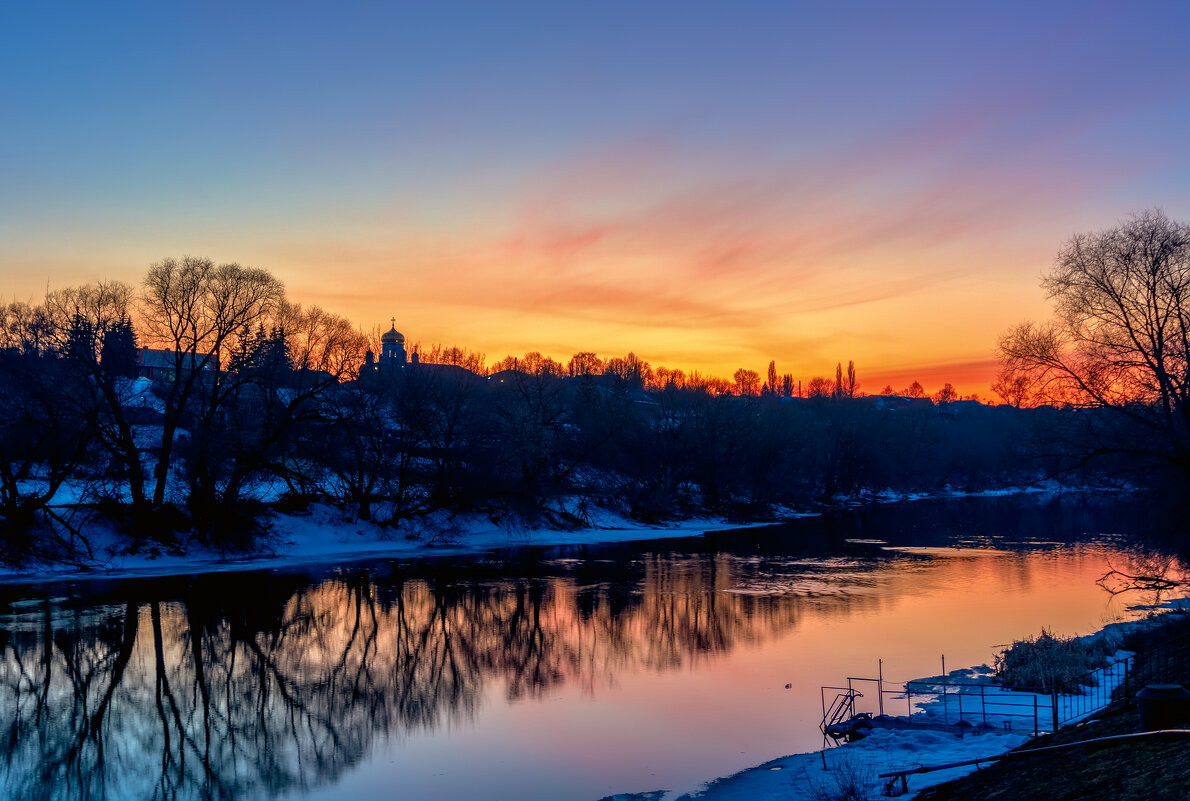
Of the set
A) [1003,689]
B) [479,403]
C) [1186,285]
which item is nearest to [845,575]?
[1186,285]

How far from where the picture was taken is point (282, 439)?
54219 mm

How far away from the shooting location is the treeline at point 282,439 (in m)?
44.4

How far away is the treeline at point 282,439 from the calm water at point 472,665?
26.9 feet

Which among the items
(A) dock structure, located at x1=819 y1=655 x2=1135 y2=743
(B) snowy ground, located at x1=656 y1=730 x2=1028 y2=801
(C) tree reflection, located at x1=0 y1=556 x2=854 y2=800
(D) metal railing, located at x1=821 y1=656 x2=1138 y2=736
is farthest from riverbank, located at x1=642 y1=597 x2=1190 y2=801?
(C) tree reflection, located at x1=0 y1=556 x2=854 y2=800

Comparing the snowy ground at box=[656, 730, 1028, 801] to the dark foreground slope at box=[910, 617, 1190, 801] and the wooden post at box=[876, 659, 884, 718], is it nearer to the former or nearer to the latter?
the dark foreground slope at box=[910, 617, 1190, 801]

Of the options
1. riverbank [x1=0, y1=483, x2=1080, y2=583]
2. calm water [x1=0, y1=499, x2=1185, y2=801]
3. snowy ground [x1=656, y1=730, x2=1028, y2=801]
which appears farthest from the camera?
riverbank [x1=0, y1=483, x2=1080, y2=583]

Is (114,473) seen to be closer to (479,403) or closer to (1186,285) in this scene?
(479,403)

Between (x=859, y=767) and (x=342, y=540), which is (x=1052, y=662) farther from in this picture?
(x=342, y=540)

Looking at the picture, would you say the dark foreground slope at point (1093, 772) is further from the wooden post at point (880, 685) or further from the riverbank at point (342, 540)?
the riverbank at point (342, 540)

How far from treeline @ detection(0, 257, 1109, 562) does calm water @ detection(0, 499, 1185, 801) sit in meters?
8.21

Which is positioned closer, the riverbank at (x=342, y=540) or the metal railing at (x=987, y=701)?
the metal railing at (x=987, y=701)

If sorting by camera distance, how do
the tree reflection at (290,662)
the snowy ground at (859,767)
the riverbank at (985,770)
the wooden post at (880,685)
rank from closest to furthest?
1. the riverbank at (985,770)
2. the snowy ground at (859,767)
3. the tree reflection at (290,662)
4. the wooden post at (880,685)

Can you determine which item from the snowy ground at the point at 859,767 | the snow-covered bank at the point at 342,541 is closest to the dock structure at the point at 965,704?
the snowy ground at the point at 859,767

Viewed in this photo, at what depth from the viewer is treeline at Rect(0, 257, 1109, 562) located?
146 ft
